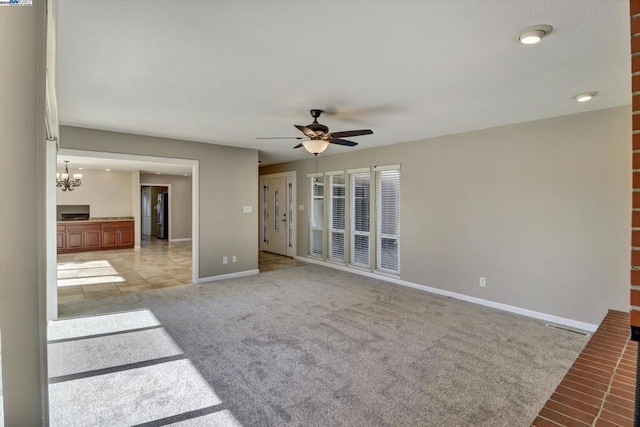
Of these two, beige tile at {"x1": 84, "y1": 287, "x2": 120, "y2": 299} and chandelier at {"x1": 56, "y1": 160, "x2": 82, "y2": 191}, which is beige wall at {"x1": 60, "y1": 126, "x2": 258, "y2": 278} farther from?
chandelier at {"x1": 56, "y1": 160, "x2": 82, "y2": 191}

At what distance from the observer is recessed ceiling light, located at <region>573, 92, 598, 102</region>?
120 inches

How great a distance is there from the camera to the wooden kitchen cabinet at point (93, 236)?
8.50 meters

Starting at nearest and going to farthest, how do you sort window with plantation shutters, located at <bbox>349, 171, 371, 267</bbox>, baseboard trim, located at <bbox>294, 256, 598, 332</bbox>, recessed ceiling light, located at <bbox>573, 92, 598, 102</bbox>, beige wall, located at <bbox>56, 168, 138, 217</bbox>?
recessed ceiling light, located at <bbox>573, 92, 598, 102</bbox>, baseboard trim, located at <bbox>294, 256, 598, 332</bbox>, window with plantation shutters, located at <bbox>349, 171, 371, 267</bbox>, beige wall, located at <bbox>56, 168, 138, 217</bbox>

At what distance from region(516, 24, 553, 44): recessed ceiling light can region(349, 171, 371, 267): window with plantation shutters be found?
4.09 m

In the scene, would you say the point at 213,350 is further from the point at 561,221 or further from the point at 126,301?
the point at 561,221

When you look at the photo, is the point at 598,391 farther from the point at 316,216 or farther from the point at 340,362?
the point at 316,216

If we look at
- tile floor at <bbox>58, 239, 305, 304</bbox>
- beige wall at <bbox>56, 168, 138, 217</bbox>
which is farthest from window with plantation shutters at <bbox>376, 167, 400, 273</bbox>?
beige wall at <bbox>56, 168, 138, 217</bbox>

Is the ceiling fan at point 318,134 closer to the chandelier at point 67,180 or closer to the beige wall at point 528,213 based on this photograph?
the beige wall at point 528,213

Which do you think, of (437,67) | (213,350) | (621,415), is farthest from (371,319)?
(437,67)

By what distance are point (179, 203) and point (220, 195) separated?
6113mm

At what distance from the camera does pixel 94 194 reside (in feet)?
31.1

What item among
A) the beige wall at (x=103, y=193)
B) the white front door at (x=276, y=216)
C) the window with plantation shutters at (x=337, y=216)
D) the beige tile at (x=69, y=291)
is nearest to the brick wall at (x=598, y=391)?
the window with plantation shutters at (x=337, y=216)

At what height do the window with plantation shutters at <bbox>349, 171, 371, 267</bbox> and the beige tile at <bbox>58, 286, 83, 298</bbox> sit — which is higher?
the window with plantation shutters at <bbox>349, 171, 371, 267</bbox>

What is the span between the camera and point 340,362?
2.81 meters
